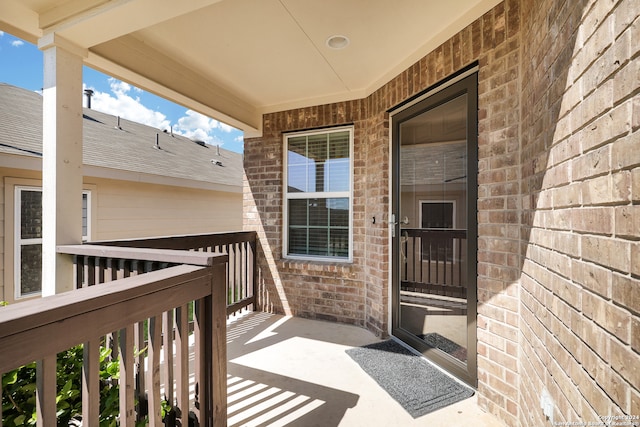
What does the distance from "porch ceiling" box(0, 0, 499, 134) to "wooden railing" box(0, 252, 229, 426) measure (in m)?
1.54

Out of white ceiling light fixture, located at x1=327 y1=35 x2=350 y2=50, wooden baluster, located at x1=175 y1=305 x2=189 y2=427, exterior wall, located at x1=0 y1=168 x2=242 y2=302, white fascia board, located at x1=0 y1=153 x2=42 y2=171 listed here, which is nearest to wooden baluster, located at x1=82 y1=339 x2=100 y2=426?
wooden baluster, located at x1=175 y1=305 x2=189 y2=427

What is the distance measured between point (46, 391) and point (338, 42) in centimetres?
277

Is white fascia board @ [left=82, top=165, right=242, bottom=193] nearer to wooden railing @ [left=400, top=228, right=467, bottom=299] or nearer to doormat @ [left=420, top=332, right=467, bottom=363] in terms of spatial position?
wooden railing @ [left=400, top=228, right=467, bottom=299]

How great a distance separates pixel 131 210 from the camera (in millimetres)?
5207

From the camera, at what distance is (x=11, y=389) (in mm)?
1207

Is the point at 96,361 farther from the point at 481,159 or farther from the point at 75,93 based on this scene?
the point at 481,159

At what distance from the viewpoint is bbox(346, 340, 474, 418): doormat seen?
2.07 meters

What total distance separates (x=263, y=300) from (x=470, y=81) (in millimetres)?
3415

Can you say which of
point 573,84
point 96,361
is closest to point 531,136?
point 573,84

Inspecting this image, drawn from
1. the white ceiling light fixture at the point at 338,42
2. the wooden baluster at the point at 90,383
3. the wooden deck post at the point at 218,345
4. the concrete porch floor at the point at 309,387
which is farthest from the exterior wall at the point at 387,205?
the wooden baluster at the point at 90,383

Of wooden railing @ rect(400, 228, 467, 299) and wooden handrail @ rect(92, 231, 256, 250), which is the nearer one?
wooden handrail @ rect(92, 231, 256, 250)

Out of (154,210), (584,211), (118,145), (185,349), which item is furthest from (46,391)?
(118,145)

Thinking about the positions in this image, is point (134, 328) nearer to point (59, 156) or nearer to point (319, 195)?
point (59, 156)

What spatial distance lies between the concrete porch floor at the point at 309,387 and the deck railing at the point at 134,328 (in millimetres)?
690
